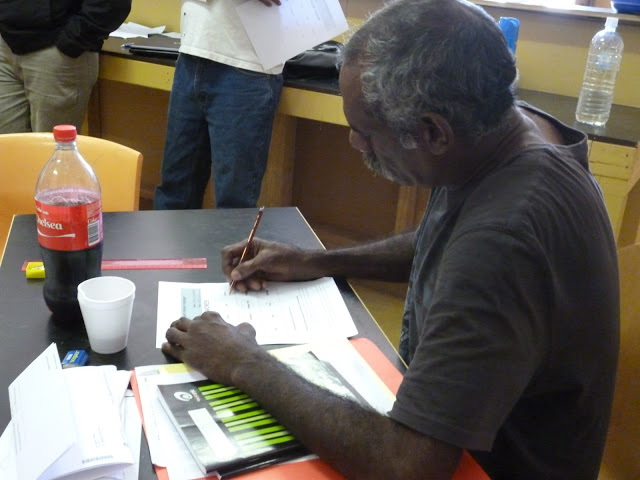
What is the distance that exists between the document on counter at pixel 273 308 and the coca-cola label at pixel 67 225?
0.57 ft

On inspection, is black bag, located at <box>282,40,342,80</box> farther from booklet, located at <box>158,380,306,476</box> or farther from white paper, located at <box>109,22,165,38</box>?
booklet, located at <box>158,380,306,476</box>

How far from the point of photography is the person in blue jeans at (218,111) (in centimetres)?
207

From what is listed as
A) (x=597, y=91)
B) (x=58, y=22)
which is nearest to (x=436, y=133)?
(x=597, y=91)

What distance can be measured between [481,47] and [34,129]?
2240mm

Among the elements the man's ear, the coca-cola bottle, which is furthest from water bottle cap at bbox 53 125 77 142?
the man's ear

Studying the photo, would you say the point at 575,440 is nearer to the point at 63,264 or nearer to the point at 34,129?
the point at 63,264

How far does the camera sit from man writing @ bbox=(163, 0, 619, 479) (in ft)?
2.40

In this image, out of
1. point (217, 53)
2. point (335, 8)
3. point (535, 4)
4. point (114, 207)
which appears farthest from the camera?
point (535, 4)

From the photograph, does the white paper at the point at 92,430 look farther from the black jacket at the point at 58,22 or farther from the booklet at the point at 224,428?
the black jacket at the point at 58,22

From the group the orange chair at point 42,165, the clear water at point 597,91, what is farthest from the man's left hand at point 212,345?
the clear water at point 597,91

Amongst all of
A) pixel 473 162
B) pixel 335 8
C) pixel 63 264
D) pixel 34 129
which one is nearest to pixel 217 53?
pixel 335 8

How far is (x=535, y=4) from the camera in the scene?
2.55 meters

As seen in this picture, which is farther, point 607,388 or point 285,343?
point 285,343

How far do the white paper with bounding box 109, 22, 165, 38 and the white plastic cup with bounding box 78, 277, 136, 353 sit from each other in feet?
8.23
